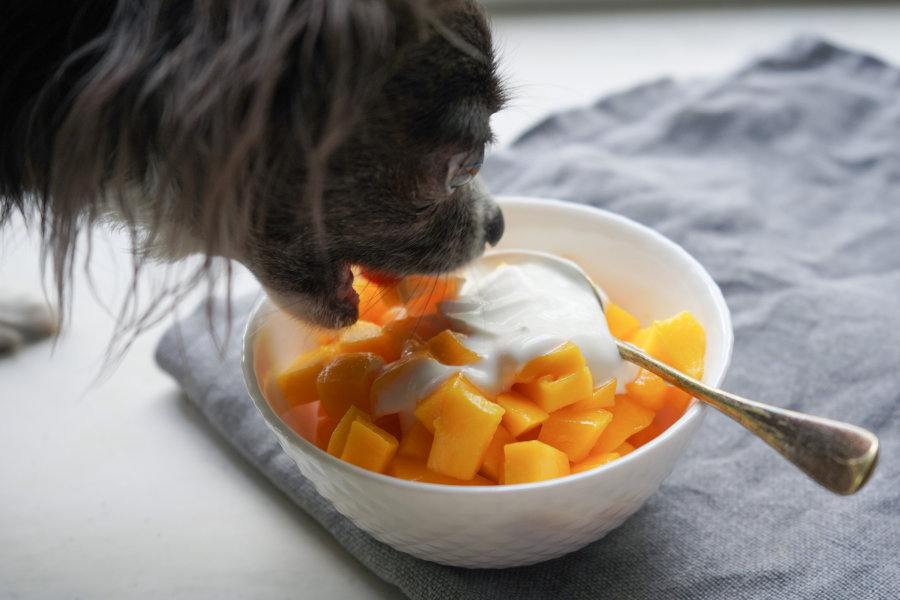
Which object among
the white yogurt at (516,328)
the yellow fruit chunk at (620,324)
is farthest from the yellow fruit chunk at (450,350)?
the yellow fruit chunk at (620,324)

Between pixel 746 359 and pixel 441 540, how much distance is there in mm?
669

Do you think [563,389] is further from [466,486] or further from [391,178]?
[391,178]

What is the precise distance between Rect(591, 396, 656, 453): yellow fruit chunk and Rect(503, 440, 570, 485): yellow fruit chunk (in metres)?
0.08

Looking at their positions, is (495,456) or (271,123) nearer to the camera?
(271,123)

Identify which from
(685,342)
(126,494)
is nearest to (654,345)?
(685,342)

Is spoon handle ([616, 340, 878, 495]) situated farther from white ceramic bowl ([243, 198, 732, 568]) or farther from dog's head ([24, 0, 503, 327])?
dog's head ([24, 0, 503, 327])

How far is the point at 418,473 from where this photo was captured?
3.19ft

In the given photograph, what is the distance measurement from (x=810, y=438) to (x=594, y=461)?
0.23 meters

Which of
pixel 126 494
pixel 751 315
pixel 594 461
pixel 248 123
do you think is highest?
pixel 248 123

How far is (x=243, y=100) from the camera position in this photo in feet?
2.58

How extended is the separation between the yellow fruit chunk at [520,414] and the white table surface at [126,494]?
0.28 meters

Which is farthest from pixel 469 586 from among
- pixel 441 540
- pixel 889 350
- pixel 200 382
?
pixel 889 350

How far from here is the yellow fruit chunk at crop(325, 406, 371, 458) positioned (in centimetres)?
99

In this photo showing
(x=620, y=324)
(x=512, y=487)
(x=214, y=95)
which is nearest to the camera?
(x=214, y=95)
